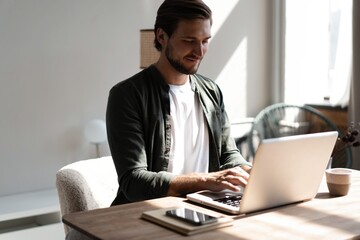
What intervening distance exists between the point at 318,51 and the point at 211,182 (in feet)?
8.70

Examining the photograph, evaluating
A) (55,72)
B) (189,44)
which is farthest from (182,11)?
(55,72)

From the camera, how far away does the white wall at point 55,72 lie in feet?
10.7

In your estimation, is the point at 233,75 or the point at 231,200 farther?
the point at 233,75

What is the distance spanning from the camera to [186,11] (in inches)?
77.3

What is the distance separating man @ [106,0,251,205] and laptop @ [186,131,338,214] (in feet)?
0.63

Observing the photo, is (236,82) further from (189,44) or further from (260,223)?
(260,223)

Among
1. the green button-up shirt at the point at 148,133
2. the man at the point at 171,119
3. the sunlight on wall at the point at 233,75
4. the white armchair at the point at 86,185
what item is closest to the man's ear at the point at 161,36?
the man at the point at 171,119

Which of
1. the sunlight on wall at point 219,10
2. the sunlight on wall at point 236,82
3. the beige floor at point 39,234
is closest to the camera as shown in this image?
the beige floor at point 39,234

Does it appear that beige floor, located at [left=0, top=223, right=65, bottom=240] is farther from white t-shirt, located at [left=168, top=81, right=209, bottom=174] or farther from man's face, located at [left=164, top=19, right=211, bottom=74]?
man's face, located at [left=164, top=19, right=211, bottom=74]

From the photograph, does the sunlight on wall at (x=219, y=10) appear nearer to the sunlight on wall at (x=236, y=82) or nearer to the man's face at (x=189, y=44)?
the sunlight on wall at (x=236, y=82)

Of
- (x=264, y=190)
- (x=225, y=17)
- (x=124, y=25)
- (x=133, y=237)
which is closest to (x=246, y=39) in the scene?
(x=225, y=17)

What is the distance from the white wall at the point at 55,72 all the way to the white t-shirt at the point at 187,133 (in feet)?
5.10

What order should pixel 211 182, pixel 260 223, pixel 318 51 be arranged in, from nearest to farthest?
pixel 260 223 < pixel 211 182 < pixel 318 51

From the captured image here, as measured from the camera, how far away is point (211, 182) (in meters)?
1.63
